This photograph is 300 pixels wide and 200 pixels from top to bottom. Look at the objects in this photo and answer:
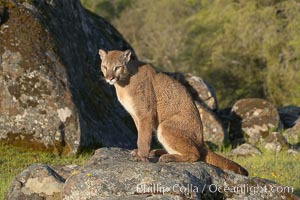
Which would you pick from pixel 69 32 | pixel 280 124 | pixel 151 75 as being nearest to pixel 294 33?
pixel 280 124

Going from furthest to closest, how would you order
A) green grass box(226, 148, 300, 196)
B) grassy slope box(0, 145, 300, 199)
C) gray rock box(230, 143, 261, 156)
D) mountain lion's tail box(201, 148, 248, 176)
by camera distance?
1. gray rock box(230, 143, 261, 156)
2. grassy slope box(0, 145, 300, 199)
3. green grass box(226, 148, 300, 196)
4. mountain lion's tail box(201, 148, 248, 176)

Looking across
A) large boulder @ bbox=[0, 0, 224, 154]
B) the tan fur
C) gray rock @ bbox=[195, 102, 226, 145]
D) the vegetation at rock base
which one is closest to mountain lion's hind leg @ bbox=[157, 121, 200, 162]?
the tan fur

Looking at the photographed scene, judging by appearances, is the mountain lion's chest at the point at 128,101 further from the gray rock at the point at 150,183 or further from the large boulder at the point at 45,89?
the large boulder at the point at 45,89

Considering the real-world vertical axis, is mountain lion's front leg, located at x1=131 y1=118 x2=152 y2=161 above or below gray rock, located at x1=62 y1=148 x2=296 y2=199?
above

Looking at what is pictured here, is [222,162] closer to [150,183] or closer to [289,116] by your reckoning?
[150,183]

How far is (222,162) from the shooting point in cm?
1037

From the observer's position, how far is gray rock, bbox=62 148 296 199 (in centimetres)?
855

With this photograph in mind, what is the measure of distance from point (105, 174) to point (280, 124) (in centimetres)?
1357

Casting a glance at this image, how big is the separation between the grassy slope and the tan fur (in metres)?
3.74

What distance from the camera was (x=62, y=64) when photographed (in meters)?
16.9

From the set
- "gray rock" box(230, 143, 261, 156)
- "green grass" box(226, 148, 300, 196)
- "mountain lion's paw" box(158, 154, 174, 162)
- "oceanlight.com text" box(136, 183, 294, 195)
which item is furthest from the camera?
"gray rock" box(230, 143, 261, 156)

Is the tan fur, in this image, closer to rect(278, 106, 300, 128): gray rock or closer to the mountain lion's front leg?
the mountain lion's front leg

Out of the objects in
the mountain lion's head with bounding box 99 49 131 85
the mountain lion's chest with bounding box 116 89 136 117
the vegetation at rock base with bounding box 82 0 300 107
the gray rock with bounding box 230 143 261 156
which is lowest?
the gray rock with bounding box 230 143 261 156

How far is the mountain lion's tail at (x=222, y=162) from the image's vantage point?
33.6ft
